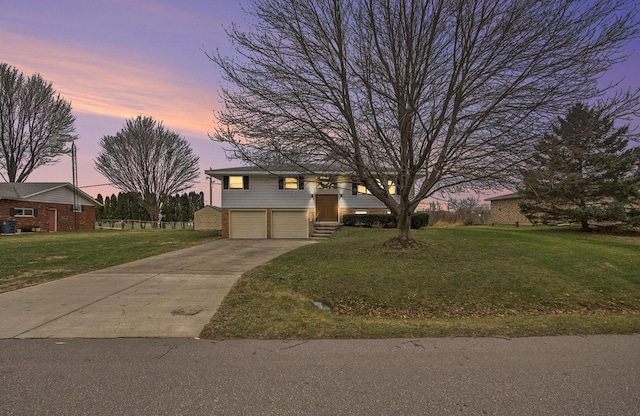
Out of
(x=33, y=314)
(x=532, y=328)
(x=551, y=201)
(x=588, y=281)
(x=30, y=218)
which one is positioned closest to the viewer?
(x=532, y=328)

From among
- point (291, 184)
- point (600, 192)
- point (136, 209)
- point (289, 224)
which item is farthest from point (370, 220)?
point (136, 209)

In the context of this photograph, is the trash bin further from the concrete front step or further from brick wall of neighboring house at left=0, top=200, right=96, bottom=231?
the concrete front step

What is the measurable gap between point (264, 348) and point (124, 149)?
3461 centimetres

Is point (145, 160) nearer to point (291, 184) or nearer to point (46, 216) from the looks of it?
point (46, 216)

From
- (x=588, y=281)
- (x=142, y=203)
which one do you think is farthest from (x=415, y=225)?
(x=142, y=203)

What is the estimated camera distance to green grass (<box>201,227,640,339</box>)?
15.7 ft

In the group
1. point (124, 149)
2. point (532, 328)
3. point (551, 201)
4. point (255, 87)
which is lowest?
point (532, 328)

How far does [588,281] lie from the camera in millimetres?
7543

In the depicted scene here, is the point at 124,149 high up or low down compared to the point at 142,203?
up

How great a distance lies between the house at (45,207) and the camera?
25.0m

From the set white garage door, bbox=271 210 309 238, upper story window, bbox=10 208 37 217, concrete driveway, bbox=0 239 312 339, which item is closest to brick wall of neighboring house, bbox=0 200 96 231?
upper story window, bbox=10 208 37 217

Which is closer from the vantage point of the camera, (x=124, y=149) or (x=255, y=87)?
(x=255, y=87)

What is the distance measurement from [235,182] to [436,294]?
15507 millimetres

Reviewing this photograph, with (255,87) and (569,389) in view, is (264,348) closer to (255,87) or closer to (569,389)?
(569,389)
